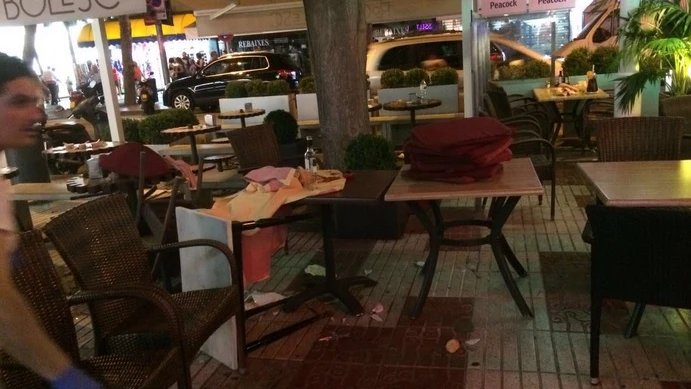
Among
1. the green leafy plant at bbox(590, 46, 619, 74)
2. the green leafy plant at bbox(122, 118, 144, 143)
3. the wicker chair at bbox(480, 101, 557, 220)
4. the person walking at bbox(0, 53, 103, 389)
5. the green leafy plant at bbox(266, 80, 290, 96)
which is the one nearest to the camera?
the person walking at bbox(0, 53, 103, 389)

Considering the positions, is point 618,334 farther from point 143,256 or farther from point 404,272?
point 143,256

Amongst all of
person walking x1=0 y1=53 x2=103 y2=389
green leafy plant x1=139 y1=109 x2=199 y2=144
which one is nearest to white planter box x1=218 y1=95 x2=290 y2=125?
green leafy plant x1=139 y1=109 x2=199 y2=144

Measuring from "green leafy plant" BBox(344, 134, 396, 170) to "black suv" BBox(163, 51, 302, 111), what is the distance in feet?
35.1

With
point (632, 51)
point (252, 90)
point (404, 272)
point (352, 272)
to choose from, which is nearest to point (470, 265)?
point (404, 272)

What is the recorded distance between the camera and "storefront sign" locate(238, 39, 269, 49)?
22.3 m

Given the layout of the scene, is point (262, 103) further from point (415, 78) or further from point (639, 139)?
point (639, 139)

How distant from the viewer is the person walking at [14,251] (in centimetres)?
121

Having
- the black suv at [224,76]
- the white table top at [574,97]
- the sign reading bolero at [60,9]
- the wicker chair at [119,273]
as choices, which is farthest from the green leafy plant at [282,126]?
the black suv at [224,76]

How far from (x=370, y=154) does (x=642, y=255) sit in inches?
103

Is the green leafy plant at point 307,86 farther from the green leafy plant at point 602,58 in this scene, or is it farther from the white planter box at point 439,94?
the green leafy plant at point 602,58

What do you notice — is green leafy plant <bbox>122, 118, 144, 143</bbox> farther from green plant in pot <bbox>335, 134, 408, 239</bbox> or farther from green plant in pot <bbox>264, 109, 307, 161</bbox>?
green plant in pot <bbox>335, 134, 408, 239</bbox>

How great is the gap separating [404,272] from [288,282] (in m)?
0.77

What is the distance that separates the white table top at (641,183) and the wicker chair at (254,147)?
2.18m

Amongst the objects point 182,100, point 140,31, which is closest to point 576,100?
point 182,100
